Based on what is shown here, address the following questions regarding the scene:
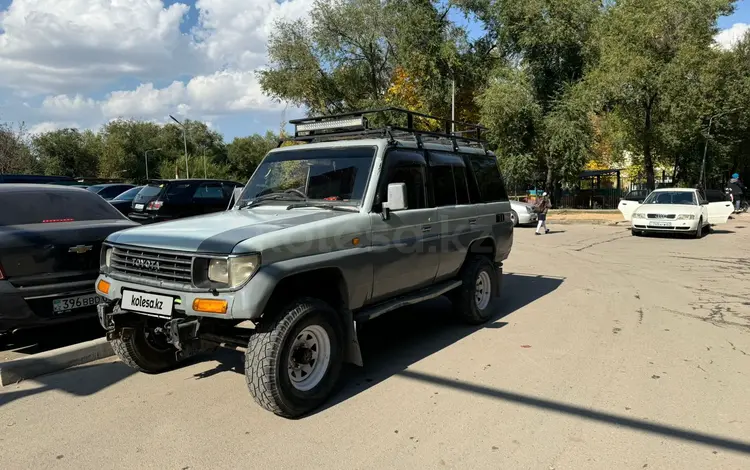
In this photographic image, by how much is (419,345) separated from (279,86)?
2980cm

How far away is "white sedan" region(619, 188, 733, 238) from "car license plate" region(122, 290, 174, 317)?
619 inches

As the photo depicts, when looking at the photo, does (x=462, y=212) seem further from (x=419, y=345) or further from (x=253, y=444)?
(x=253, y=444)

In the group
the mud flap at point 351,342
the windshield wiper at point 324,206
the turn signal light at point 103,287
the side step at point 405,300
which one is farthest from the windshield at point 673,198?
the turn signal light at point 103,287

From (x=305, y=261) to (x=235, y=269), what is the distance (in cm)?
56

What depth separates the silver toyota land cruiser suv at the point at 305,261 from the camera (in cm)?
377

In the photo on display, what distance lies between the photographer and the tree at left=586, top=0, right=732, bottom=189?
81.5 feet

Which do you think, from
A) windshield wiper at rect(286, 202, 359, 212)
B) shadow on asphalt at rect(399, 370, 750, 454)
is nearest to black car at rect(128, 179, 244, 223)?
windshield wiper at rect(286, 202, 359, 212)

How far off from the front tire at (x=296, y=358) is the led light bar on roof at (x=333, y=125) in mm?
2062

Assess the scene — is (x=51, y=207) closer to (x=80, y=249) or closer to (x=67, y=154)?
(x=80, y=249)

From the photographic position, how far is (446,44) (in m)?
31.4

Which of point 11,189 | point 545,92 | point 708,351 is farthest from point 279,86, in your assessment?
point 708,351

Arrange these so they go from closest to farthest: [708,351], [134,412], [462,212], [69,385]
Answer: [134,412] → [69,385] → [708,351] → [462,212]

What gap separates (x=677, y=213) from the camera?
51.6ft

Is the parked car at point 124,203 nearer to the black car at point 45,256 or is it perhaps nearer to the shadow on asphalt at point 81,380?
the black car at point 45,256
